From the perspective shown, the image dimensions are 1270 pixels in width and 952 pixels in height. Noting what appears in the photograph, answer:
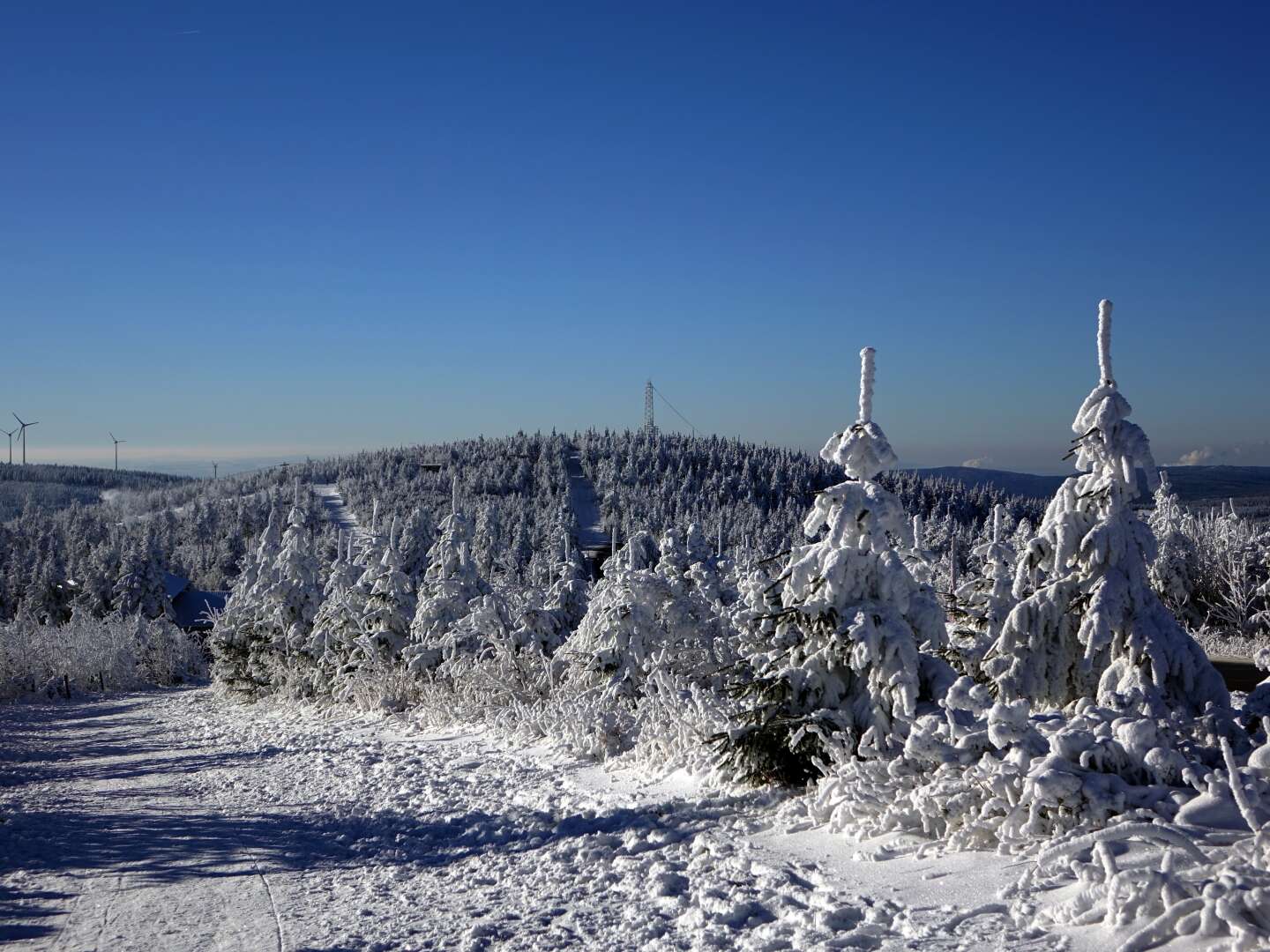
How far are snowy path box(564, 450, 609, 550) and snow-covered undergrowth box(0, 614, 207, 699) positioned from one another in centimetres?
8184

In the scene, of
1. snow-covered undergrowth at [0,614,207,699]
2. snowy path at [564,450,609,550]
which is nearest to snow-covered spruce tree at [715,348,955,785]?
snow-covered undergrowth at [0,614,207,699]

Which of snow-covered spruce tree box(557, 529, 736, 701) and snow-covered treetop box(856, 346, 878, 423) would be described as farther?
snow-covered spruce tree box(557, 529, 736, 701)

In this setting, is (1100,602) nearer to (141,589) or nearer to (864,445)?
(864,445)

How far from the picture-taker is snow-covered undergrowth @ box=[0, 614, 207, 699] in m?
42.6

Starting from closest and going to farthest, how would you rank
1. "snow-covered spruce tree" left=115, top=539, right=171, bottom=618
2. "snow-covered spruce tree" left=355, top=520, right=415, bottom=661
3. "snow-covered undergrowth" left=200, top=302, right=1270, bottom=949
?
"snow-covered undergrowth" left=200, top=302, right=1270, bottom=949
"snow-covered spruce tree" left=355, top=520, right=415, bottom=661
"snow-covered spruce tree" left=115, top=539, right=171, bottom=618

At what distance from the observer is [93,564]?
67688 mm

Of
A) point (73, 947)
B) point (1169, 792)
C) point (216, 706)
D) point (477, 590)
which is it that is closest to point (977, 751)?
point (1169, 792)

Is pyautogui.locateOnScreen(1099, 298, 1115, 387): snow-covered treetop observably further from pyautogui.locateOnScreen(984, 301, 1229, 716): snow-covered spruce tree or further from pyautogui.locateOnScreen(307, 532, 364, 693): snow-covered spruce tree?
pyautogui.locateOnScreen(307, 532, 364, 693): snow-covered spruce tree

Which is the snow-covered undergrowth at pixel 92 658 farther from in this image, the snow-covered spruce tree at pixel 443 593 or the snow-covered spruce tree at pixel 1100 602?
the snow-covered spruce tree at pixel 1100 602

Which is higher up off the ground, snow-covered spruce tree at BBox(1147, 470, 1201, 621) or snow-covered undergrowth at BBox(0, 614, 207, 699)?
snow-covered spruce tree at BBox(1147, 470, 1201, 621)

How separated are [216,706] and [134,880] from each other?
21228 mm

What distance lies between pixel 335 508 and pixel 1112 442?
16819cm

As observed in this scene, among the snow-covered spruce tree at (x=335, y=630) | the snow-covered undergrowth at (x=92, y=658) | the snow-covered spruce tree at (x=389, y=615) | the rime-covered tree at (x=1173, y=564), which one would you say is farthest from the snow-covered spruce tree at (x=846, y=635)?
the snow-covered undergrowth at (x=92, y=658)

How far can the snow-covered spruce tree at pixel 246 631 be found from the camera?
2830 cm
